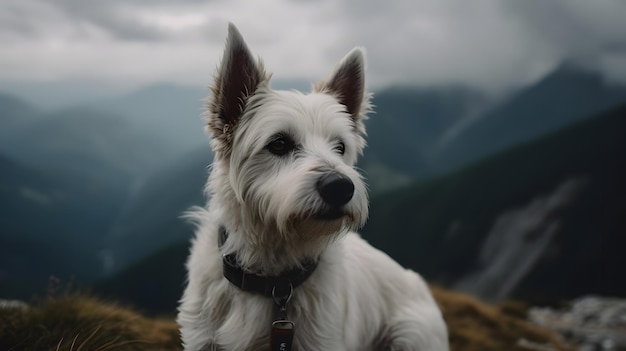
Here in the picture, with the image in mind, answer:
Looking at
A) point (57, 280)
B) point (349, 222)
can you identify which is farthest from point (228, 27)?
point (57, 280)

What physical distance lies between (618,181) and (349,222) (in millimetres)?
152149

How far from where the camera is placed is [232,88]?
16.1 ft

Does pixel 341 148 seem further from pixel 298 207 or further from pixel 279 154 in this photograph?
pixel 298 207

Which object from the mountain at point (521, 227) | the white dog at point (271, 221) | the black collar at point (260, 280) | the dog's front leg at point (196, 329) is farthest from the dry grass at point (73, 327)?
the mountain at point (521, 227)

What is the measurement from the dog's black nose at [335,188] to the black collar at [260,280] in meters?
1.09

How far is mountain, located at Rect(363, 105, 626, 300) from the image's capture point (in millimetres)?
116562

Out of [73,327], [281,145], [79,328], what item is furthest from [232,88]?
[73,327]

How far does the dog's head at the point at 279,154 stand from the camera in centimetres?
426

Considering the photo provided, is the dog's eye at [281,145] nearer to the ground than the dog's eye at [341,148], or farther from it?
nearer to the ground

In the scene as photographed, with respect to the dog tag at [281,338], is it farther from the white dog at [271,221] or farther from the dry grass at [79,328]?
the dry grass at [79,328]

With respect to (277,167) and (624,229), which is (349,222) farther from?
(624,229)

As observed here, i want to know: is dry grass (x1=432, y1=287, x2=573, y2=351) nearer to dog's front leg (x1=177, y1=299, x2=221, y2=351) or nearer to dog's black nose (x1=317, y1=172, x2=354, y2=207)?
dog's front leg (x1=177, y1=299, x2=221, y2=351)

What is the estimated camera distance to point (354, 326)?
5480mm

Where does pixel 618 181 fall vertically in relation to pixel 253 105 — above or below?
above
